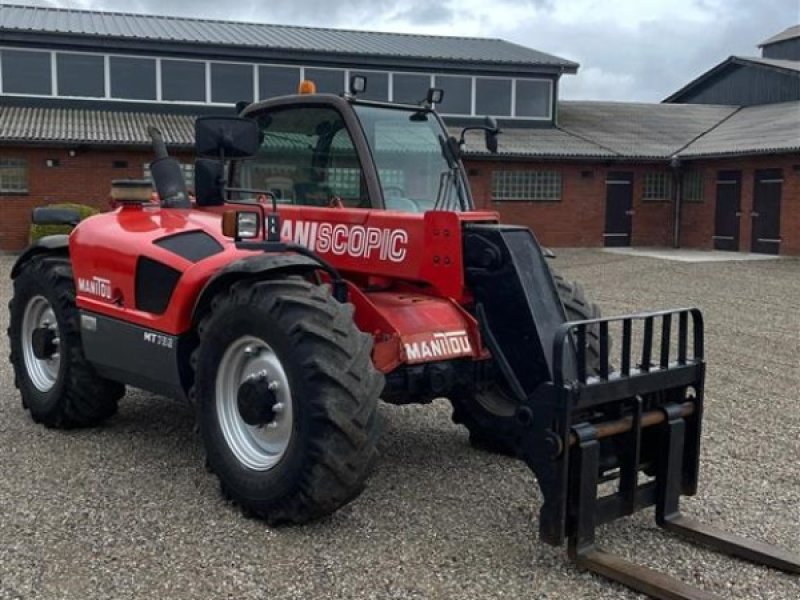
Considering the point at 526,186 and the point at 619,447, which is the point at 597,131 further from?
the point at 619,447

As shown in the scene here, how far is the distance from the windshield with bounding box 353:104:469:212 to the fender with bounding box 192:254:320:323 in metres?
0.76

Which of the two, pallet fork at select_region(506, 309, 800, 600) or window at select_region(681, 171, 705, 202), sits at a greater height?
window at select_region(681, 171, 705, 202)

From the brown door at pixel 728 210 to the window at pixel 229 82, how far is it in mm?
13878

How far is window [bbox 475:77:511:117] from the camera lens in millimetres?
26953

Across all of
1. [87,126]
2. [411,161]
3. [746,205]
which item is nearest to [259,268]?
[411,161]

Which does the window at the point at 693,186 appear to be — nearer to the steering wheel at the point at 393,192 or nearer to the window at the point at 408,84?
the window at the point at 408,84

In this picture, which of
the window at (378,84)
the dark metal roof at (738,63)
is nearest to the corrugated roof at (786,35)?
the dark metal roof at (738,63)

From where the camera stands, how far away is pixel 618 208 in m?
27.8

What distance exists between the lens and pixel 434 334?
4.79 metres

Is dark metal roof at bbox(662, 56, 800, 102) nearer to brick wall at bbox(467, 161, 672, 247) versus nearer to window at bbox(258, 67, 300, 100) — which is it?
brick wall at bbox(467, 161, 672, 247)

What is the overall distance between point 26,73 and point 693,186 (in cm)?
1929

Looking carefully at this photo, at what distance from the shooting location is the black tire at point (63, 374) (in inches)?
239

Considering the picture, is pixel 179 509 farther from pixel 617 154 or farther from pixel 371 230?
pixel 617 154

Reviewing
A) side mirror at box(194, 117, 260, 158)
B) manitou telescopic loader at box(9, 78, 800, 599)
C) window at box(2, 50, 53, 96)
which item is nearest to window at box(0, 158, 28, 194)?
window at box(2, 50, 53, 96)
